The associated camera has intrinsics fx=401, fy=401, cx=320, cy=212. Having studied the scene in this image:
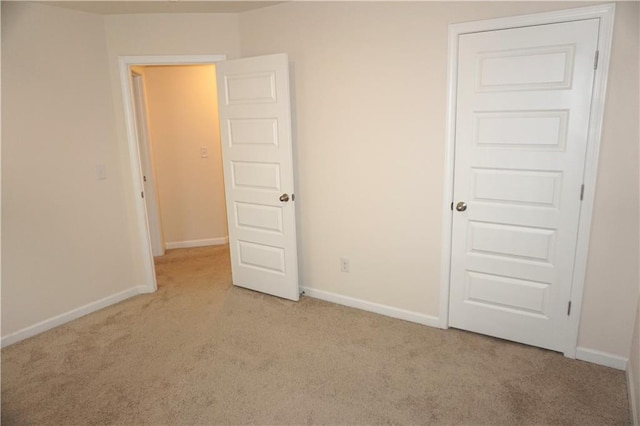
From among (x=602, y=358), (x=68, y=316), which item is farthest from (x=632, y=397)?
(x=68, y=316)

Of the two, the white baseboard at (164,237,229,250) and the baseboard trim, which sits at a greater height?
the white baseboard at (164,237,229,250)

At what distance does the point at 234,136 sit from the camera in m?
3.37

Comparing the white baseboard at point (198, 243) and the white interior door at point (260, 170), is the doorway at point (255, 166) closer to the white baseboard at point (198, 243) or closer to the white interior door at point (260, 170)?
the white interior door at point (260, 170)

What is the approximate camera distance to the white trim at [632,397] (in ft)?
6.23

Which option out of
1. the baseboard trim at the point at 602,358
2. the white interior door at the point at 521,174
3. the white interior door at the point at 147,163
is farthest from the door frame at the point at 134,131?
the baseboard trim at the point at 602,358

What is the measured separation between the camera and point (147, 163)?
14.9 feet

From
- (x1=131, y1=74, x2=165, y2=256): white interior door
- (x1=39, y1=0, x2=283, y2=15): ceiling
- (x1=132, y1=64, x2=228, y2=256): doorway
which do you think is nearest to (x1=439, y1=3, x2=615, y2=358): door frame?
(x1=39, y1=0, x2=283, y2=15): ceiling

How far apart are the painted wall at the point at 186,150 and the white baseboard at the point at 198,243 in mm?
17

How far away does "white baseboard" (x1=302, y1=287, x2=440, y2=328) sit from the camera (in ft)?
9.66

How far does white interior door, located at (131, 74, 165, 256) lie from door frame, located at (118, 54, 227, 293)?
28.8 inches

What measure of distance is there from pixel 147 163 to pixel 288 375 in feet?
10.4

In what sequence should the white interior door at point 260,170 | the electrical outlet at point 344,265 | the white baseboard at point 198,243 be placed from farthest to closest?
1. the white baseboard at point 198,243
2. the electrical outlet at point 344,265
3. the white interior door at point 260,170

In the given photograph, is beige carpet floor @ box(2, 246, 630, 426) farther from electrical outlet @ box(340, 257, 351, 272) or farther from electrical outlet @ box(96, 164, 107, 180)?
electrical outlet @ box(96, 164, 107, 180)

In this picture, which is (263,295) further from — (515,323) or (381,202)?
(515,323)
